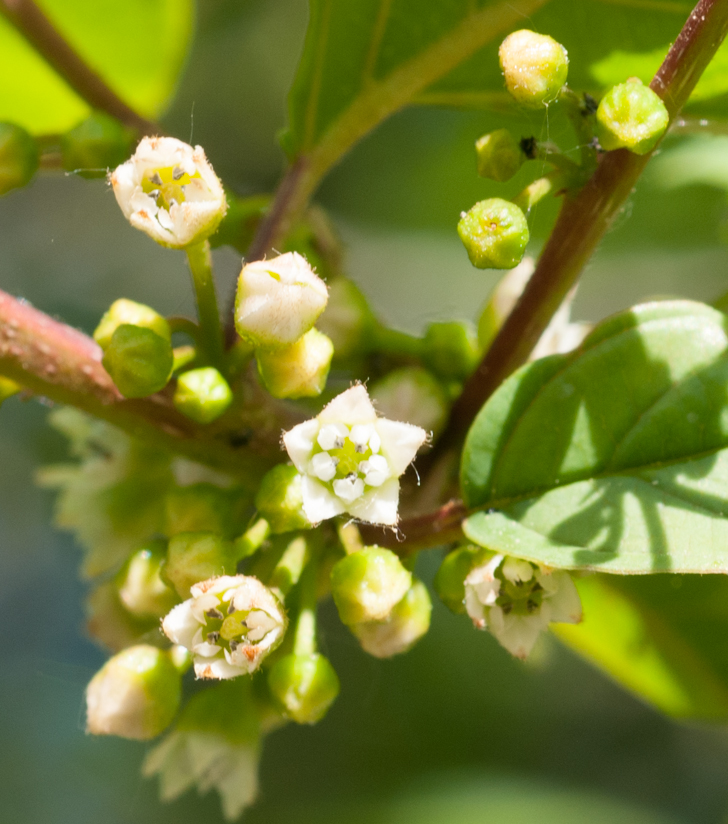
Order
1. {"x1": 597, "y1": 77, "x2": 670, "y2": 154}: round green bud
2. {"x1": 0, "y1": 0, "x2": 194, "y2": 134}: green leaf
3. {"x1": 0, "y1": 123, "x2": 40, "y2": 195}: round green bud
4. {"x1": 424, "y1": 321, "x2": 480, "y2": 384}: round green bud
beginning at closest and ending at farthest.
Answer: {"x1": 597, "y1": 77, "x2": 670, "y2": 154}: round green bud < {"x1": 0, "y1": 123, "x2": 40, "y2": 195}: round green bud < {"x1": 424, "y1": 321, "x2": 480, "y2": 384}: round green bud < {"x1": 0, "y1": 0, "x2": 194, "y2": 134}: green leaf

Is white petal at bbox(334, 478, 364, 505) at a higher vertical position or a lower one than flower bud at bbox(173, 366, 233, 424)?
lower

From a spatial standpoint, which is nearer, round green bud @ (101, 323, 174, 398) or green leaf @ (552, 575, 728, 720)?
round green bud @ (101, 323, 174, 398)

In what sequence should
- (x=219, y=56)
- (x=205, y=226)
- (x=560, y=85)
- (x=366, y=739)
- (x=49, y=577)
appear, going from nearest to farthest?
1. (x=560, y=85)
2. (x=205, y=226)
3. (x=366, y=739)
4. (x=49, y=577)
5. (x=219, y=56)

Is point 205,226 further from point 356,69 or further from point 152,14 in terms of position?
point 152,14

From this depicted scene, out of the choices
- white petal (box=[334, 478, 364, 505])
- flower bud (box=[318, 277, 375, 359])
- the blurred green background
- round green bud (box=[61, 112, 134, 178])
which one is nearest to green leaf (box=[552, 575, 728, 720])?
the blurred green background

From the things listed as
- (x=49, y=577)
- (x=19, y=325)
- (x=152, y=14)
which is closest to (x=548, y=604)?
(x=19, y=325)

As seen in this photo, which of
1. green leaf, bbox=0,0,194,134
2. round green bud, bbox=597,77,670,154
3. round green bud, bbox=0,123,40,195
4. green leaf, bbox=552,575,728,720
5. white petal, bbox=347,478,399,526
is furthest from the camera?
green leaf, bbox=0,0,194,134

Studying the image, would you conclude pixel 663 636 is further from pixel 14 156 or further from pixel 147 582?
pixel 14 156

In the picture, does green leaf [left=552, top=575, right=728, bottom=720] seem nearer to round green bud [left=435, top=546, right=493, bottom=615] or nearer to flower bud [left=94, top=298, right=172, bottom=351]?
round green bud [left=435, top=546, right=493, bottom=615]
